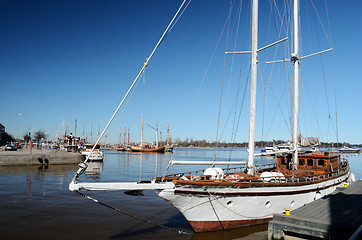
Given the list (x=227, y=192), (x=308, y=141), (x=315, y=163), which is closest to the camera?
(x=227, y=192)

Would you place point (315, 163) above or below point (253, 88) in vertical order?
below

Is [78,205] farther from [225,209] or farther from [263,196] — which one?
[263,196]

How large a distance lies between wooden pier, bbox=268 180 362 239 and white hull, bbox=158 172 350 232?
1572mm

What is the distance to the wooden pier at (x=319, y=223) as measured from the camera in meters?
8.53

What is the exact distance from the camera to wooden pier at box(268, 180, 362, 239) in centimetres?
853

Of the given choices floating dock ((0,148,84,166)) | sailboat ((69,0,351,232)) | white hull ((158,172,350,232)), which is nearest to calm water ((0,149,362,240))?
white hull ((158,172,350,232))

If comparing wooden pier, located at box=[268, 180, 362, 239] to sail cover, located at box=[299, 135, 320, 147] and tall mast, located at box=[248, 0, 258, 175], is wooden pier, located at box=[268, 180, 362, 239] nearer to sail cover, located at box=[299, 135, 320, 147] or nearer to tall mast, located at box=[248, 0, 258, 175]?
tall mast, located at box=[248, 0, 258, 175]

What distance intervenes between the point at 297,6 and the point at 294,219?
17.8 meters

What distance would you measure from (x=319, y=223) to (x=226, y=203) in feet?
11.7

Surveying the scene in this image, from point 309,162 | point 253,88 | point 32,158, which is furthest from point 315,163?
point 32,158

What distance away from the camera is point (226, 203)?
11.0 metres

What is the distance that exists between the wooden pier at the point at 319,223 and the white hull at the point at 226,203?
5.16 feet

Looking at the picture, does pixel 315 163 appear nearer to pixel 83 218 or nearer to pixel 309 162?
pixel 309 162

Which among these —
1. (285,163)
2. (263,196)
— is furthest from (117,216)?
(285,163)
